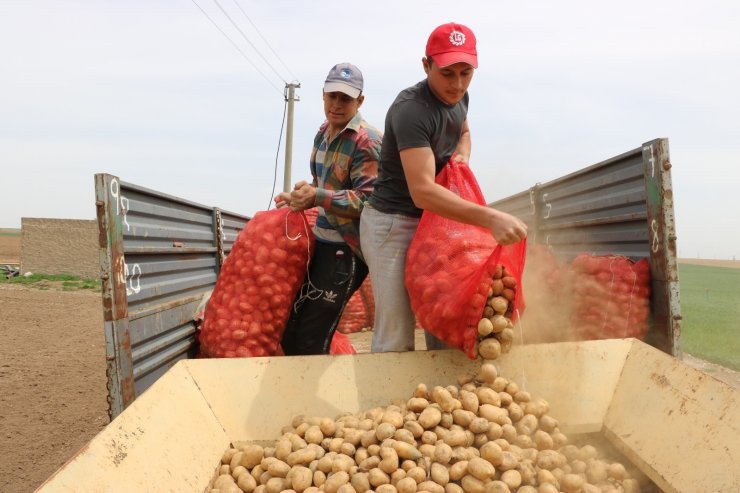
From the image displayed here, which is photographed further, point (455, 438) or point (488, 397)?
point (488, 397)

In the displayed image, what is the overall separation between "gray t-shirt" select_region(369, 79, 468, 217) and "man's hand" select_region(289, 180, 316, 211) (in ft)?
1.16

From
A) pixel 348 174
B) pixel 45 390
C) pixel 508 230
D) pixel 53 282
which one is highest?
pixel 348 174

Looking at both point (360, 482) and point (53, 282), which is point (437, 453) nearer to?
point (360, 482)

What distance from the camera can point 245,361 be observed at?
243 centimetres

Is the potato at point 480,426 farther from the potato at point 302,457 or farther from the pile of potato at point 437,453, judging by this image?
the potato at point 302,457

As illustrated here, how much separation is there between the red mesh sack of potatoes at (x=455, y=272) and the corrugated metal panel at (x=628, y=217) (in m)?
0.98

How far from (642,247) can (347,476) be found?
218cm

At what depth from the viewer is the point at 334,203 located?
299 cm

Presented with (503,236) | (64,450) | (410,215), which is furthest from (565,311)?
(64,450)

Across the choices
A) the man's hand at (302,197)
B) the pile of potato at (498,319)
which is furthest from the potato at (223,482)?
the man's hand at (302,197)

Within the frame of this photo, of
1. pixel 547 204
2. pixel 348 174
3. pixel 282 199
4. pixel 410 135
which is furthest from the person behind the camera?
pixel 547 204

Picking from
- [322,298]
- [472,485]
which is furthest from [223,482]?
[322,298]

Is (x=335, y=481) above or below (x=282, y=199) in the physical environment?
below

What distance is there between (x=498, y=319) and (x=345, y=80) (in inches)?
62.2
